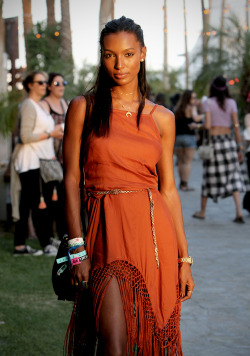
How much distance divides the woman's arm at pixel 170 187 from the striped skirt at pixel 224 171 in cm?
646

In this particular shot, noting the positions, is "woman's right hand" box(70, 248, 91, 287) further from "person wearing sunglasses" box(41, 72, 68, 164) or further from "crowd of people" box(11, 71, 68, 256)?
"person wearing sunglasses" box(41, 72, 68, 164)

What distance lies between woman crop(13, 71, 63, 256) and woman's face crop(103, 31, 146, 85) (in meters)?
4.05

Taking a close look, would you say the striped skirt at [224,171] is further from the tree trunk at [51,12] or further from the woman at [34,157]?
Result: the tree trunk at [51,12]

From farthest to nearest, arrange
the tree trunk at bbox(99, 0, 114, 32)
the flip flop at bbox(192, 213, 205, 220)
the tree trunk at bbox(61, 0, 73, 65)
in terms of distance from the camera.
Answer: the tree trunk at bbox(61, 0, 73, 65), the tree trunk at bbox(99, 0, 114, 32), the flip flop at bbox(192, 213, 205, 220)

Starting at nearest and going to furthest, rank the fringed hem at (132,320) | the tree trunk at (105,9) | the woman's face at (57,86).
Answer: the fringed hem at (132,320) → the woman's face at (57,86) → the tree trunk at (105,9)

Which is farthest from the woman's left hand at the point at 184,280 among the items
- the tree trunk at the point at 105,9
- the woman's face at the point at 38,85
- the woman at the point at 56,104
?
the tree trunk at the point at 105,9

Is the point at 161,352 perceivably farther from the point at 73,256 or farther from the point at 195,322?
the point at 195,322

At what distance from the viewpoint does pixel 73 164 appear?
2.87 meters

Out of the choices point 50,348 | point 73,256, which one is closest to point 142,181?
point 73,256

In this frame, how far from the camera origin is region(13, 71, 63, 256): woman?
6.96 meters

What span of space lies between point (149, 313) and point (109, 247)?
0.34 meters

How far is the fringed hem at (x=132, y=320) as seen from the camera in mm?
2684

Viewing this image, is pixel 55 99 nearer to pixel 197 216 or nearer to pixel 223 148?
pixel 223 148

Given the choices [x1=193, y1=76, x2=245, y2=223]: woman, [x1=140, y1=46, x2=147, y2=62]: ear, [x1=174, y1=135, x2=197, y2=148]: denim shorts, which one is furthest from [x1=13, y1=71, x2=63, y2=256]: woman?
[x1=174, y1=135, x2=197, y2=148]: denim shorts
